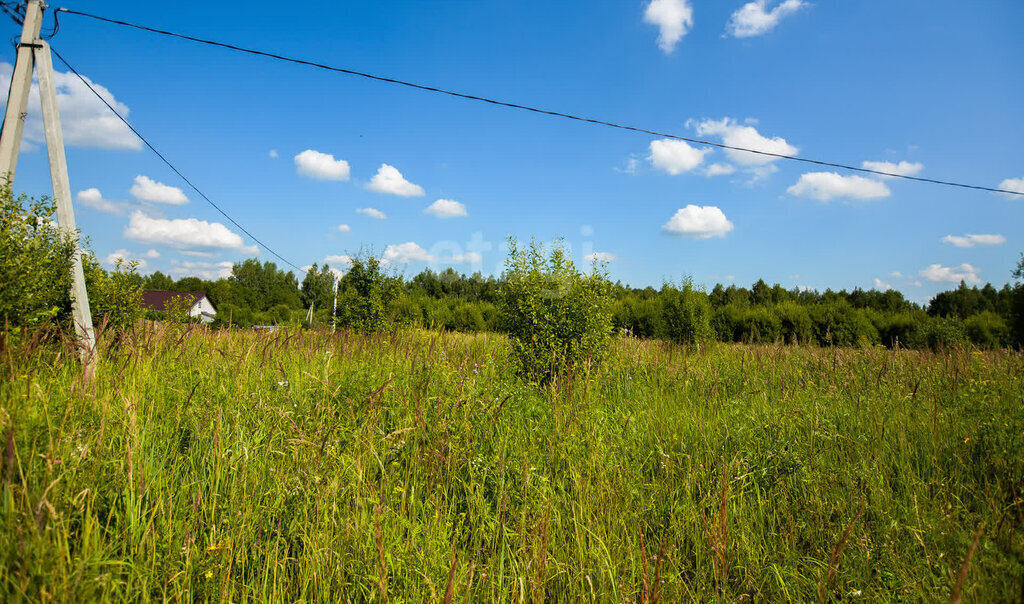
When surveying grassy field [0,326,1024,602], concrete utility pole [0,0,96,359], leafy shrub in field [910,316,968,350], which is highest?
concrete utility pole [0,0,96,359]

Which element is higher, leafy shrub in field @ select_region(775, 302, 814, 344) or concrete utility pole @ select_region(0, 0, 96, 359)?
concrete utility pole @ select_region(0, 0, 96, 359)

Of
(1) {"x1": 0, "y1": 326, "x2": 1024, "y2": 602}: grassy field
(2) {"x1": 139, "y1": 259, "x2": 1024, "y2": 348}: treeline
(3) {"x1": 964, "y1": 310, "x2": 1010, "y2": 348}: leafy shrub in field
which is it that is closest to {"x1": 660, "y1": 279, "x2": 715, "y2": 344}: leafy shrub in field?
(2) {"x1": 139, "y1": 259, "x2": 1024, "y2": 348}: treeline

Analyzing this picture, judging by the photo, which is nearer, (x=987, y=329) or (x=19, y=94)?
(x=19, y=94)

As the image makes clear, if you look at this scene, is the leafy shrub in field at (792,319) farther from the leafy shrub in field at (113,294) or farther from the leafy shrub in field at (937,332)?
the leafy shrub in field at (113,294)

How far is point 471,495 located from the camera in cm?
242

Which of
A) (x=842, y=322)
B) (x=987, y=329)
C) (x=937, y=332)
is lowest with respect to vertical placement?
(x=937, y=332)

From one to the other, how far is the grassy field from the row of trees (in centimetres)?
83

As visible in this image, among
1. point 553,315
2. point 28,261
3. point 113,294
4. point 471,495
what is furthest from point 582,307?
point 113,294

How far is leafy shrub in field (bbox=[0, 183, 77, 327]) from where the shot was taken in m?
4.09

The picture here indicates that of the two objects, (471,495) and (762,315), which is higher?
(762,315)

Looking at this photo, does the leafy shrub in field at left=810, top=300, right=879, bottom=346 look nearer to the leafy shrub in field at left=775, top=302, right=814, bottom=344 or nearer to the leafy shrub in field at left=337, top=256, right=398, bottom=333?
the leafy shrub in field at left=775, top=302, right=814, bottom=344

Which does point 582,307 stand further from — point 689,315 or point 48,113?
point 689,315

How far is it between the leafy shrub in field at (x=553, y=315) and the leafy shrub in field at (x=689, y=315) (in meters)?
10.4

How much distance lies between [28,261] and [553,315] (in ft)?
19.4
